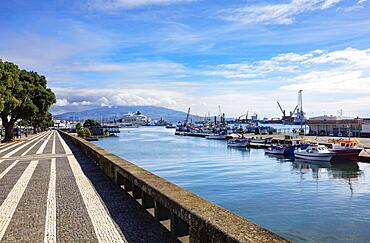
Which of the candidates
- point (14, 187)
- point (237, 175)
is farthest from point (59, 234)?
point (237, 175)

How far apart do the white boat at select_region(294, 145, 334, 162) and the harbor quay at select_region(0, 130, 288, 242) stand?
Result: 3816 centimetres

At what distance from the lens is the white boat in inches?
1738

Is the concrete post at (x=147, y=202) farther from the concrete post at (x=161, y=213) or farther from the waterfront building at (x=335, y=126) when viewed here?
the waterfront building at (x=335, y=126)

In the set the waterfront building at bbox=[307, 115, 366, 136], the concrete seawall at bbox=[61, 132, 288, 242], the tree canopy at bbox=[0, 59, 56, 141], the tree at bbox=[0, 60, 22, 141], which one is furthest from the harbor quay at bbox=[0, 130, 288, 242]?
the waterfront building at bbox=[307, 115, 366, 136]

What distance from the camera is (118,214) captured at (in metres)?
7.77

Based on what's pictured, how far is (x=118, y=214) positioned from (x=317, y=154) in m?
41.5

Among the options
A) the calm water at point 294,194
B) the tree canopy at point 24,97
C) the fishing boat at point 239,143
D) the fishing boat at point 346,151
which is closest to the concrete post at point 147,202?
the calm water at point 294,194

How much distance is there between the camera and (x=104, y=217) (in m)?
7.55

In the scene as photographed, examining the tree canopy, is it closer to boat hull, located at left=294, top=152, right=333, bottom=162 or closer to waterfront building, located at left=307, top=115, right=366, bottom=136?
boat hull, located at left=294, top=152, right=333, bottom=162

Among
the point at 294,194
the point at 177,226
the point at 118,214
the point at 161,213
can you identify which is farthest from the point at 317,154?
the point at 177,226

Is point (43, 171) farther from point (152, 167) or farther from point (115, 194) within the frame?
point (152, 167)

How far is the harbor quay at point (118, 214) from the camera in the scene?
483 centimetres

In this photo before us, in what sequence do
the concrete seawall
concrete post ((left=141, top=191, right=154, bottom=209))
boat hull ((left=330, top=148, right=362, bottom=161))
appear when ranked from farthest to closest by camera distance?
boat hull ((left=330, top=148, right=362, bottom=161)) < concrete post ((left=141, top=191, right=154, bottom=209)) < the concrete seawall

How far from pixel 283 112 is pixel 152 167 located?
153836mm
